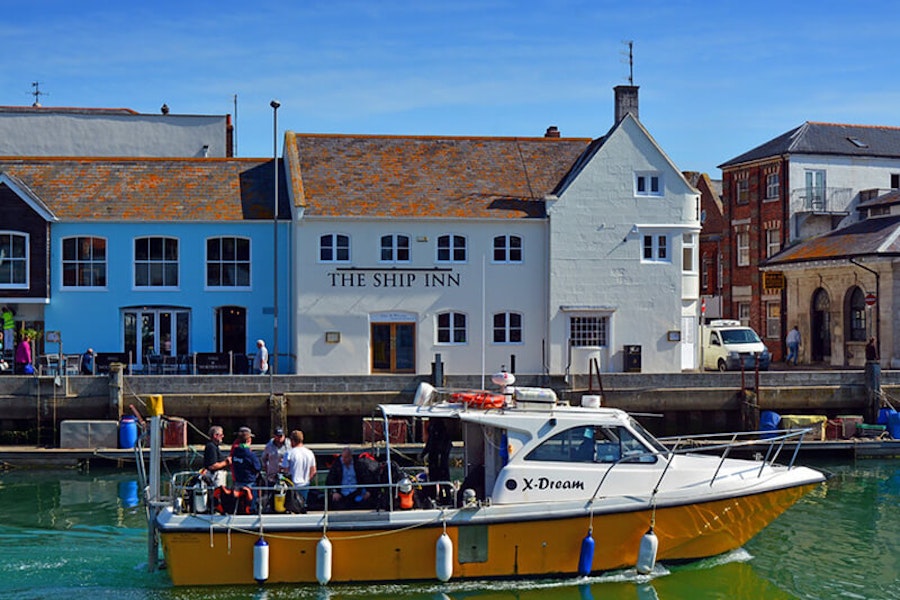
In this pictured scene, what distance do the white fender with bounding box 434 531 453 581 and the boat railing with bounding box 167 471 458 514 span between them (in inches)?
24.2

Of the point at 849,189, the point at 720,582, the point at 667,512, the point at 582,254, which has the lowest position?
the point at 720,582

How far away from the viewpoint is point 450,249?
32.6 metres

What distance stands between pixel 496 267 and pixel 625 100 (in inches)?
271

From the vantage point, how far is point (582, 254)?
108 ft

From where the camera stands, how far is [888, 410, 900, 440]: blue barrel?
90.3ft

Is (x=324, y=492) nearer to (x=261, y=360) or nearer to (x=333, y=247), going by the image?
(x=261, y=360)

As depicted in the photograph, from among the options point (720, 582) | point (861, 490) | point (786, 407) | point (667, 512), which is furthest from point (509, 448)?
point (786, 407)

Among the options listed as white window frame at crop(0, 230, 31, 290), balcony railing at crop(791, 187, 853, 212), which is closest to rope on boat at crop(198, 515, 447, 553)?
white window frame at crop(0, 230, 31, 290)

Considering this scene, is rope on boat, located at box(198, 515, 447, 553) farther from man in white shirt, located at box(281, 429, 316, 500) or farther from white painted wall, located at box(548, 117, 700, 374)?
white painted wall, located at box(548, 117, 700, 374)

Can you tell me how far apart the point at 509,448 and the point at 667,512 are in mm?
2375

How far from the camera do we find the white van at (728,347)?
3438cm

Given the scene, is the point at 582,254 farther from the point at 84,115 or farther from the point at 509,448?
the point at 84,115

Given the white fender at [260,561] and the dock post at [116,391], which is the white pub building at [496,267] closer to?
the dock post at [116,391]

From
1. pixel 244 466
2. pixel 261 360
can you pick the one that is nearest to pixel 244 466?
pixel 244 466
